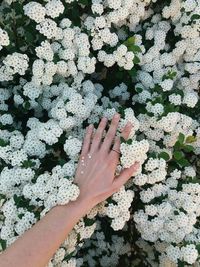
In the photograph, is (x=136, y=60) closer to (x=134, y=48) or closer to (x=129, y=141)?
(x=134, y=48)

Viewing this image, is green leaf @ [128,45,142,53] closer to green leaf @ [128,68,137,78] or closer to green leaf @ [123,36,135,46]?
green leaf @ [123,36,135,46]

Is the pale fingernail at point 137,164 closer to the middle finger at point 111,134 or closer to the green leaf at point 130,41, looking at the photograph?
the middle finger at point 111,134

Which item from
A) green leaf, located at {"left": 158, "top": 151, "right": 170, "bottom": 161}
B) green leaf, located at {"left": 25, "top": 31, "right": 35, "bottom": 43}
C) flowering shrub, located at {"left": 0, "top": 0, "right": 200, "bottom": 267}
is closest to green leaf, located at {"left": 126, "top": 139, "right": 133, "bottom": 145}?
flowering shrub, located at {"left": 0, "top": 0, "right": 200, "bottom": 267}

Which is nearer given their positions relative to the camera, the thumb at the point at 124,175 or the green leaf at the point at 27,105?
the thumb at the point at 124,175

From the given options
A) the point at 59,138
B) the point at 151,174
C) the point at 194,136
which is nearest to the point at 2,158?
the point at 59,138

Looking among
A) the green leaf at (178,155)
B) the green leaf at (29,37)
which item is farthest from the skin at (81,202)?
the green leaf at (29,37)

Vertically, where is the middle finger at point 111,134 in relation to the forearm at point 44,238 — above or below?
above

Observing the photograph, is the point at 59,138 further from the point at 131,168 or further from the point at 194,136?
the point at 194,136
